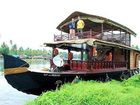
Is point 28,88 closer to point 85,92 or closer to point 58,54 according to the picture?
point 58,54

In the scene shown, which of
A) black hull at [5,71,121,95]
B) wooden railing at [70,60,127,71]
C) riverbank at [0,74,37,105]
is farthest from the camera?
riverbank at [0,74,37,105]

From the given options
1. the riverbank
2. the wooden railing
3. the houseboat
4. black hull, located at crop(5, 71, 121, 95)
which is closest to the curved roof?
the houseboat

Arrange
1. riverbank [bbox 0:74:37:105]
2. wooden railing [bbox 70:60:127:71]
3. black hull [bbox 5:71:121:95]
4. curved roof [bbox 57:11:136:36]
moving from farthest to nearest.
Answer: curved roof [bbox 57:11:136:36] → riverbank [bbox 0:74:37:105] → wooden railing [bbox 70:60:127:71] → black hull [bbox 5:71:121:95]

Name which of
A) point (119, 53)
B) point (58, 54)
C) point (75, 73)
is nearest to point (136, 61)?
point (119, 53)

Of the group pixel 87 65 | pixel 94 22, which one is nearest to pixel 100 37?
pixel 94 22

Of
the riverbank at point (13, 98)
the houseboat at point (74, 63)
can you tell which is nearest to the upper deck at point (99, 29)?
the houseboat at point (74, 63)

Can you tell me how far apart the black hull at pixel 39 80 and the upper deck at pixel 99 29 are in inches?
67.3

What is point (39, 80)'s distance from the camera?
36.8 feet

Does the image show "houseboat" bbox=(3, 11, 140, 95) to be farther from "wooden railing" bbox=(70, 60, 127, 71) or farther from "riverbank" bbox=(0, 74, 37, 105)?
"riverbank" bbox=(0, 74, 37, 105)

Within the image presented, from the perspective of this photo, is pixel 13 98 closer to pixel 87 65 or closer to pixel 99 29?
pixel 87 65

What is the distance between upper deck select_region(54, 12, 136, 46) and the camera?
12.5 m

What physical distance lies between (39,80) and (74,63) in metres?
1.95

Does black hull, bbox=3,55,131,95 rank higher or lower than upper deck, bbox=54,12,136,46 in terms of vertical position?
lower

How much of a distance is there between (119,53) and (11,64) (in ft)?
21.9
